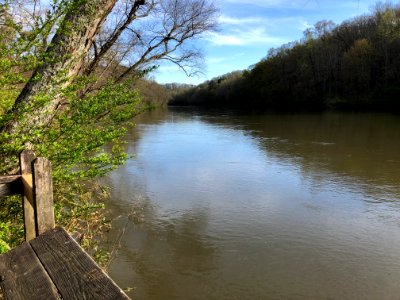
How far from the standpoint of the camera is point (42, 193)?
2363 mm

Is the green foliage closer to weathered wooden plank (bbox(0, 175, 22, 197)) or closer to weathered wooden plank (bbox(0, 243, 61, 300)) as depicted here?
weathered wooden plank (bbox(0, 175, 22, 197))

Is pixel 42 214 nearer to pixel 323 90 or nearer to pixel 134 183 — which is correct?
pixel 134 183

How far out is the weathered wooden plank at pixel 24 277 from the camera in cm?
175

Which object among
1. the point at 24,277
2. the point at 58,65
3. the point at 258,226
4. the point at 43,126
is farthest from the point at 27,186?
the point at 258,226

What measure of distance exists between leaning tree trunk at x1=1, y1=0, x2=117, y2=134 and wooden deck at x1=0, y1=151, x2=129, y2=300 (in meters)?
1.49

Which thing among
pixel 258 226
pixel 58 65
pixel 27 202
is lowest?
pixel 258 226

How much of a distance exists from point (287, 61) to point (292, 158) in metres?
54.8

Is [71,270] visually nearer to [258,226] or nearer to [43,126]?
[43,126]

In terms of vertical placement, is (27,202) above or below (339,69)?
below

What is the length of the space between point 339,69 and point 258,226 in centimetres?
5544

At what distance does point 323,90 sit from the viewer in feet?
198

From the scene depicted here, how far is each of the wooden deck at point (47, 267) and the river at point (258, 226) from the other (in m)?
4.25

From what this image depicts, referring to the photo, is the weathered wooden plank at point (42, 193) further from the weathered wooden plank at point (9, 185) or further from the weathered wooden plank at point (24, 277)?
the weathered wooden plank at point (9, 185)

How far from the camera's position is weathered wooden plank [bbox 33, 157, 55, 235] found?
230 centimetres
